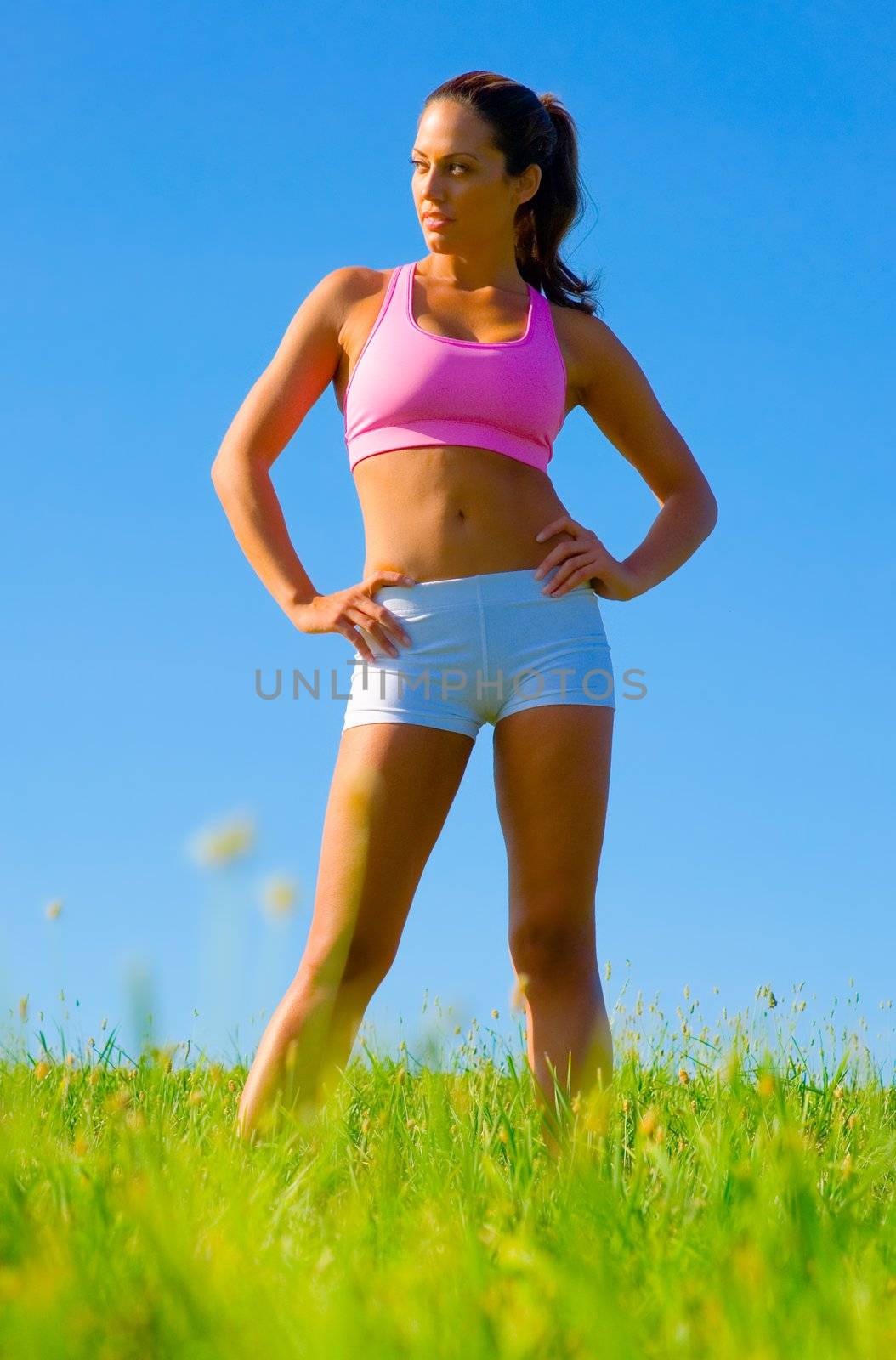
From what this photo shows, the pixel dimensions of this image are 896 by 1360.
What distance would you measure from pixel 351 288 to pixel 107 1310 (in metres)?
2.78

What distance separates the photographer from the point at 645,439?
407 cm

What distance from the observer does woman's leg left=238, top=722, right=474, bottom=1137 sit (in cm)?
328

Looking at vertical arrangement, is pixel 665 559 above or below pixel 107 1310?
above

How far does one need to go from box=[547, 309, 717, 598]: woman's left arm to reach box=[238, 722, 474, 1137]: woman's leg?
0.93m

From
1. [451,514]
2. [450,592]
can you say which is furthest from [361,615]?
[451,514]

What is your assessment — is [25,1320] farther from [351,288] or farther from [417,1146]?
[351,288]

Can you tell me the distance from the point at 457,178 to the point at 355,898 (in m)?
1.91

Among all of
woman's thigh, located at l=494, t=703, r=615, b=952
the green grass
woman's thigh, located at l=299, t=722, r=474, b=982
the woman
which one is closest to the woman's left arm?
the woman

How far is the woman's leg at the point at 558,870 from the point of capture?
3410mm

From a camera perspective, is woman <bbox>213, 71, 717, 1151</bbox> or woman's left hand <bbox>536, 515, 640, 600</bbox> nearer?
woman <bbox>213, 71, 717, 1151</bbox>

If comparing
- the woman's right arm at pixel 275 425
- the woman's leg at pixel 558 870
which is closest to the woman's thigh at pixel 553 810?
the woman's leg at pixel 558 870

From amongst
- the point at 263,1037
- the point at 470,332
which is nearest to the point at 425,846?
the point at 263,1037

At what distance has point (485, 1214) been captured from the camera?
2.52m

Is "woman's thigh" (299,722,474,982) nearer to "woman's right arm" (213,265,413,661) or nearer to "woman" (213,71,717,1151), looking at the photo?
"woman" (213,71,717,1151)
